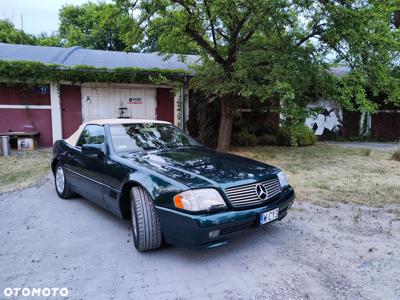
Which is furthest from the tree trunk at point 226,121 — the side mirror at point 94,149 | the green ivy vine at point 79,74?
the side mirror at point 94,149

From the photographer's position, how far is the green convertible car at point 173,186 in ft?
8.26

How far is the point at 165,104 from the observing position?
36.9ft

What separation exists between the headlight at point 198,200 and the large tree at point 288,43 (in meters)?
3.35

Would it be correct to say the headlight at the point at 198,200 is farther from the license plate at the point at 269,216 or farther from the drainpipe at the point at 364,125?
the drainpipe at the point at 364,125

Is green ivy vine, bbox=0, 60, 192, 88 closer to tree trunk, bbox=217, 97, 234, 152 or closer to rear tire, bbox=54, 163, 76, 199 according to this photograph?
tree trunk, bbox=217, 97, 234, 152

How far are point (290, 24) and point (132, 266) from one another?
230 inches

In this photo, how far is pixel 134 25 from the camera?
24.5ft

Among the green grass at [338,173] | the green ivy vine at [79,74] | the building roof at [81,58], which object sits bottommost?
the green grass at [338,173]

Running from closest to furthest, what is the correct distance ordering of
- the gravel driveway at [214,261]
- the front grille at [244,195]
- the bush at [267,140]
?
the gravel driveway at [214,261], the front grille at [244,195], the bush at [267,140]

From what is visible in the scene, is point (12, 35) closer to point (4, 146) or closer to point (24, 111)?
point (24, 111)

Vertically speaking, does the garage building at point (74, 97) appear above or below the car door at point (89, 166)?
above

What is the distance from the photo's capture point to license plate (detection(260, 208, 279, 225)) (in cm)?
272

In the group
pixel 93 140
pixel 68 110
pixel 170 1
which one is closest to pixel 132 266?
pixel 93 140

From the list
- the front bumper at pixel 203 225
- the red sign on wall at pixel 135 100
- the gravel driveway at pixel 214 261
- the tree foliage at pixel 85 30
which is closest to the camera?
the gravel driveway at pixel 214 261
